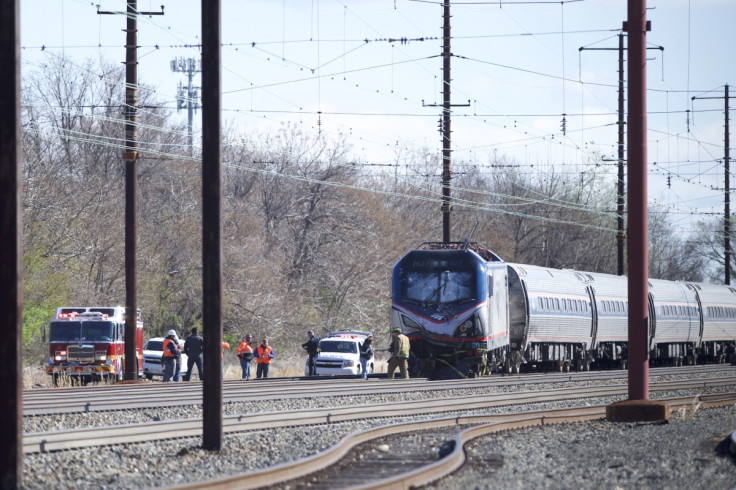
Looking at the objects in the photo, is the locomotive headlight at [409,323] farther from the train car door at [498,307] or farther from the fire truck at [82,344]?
the fire truck at [82,344]

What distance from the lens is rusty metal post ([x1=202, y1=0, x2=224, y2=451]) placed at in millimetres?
13922

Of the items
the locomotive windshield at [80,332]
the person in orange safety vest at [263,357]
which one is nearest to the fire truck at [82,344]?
the locomotive windshield at [80,332]

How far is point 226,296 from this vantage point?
165 ft

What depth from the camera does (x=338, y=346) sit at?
125ft

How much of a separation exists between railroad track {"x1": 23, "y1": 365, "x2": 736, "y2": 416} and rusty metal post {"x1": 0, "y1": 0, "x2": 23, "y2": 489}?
23.2ft

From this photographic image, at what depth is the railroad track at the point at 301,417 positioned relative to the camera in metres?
13.0

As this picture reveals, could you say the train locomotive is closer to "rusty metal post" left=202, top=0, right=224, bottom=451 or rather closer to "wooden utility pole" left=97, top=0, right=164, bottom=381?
"wooden utility pole" left=97, top=0, right=164, bottom=381

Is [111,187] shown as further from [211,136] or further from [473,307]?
[211,136]

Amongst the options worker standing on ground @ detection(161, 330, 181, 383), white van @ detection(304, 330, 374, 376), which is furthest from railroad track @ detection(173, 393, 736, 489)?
white van @ detection(304, 330, 374, 376)

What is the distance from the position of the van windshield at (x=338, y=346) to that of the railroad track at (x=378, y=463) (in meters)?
19.8

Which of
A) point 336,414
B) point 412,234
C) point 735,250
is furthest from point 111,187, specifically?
point 735,250

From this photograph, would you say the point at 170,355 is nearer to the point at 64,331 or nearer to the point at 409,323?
the point at 64,331

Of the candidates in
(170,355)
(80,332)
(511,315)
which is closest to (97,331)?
(80,332)

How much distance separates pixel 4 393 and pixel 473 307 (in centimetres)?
2119
